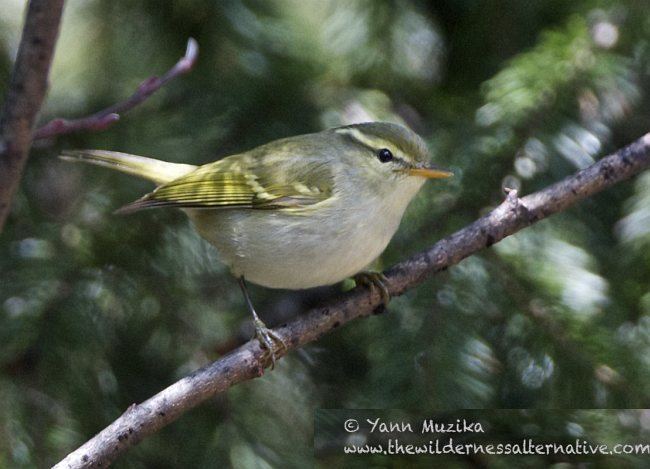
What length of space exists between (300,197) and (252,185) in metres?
0.17

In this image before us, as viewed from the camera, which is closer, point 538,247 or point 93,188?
point 538,247

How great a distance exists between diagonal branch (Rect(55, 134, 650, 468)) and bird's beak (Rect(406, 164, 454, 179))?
24 cm

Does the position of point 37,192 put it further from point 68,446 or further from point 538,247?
point 538,247

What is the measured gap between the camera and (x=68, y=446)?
6.61 feet

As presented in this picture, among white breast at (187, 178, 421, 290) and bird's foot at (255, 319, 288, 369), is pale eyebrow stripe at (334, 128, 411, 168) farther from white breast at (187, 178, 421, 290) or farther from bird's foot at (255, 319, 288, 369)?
bird's foot at (255, 319, 288, 369)

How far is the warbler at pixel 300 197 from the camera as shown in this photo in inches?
82.5

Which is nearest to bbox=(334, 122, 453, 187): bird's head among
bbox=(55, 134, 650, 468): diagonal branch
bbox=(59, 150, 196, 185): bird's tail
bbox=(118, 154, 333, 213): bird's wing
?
bbox=(118, 154, 333, 213): bird's wing

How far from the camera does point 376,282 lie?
206 centimetres

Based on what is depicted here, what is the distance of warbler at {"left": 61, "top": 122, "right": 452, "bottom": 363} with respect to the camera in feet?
6.88

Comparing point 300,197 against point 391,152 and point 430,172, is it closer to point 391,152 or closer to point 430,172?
point 391,152

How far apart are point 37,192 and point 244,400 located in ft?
2.94

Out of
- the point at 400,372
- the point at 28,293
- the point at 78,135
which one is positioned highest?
the point at 78,135

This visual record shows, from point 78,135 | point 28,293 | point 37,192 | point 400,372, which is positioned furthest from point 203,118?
point 400,372

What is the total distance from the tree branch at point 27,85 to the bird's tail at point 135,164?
1.12 meters
